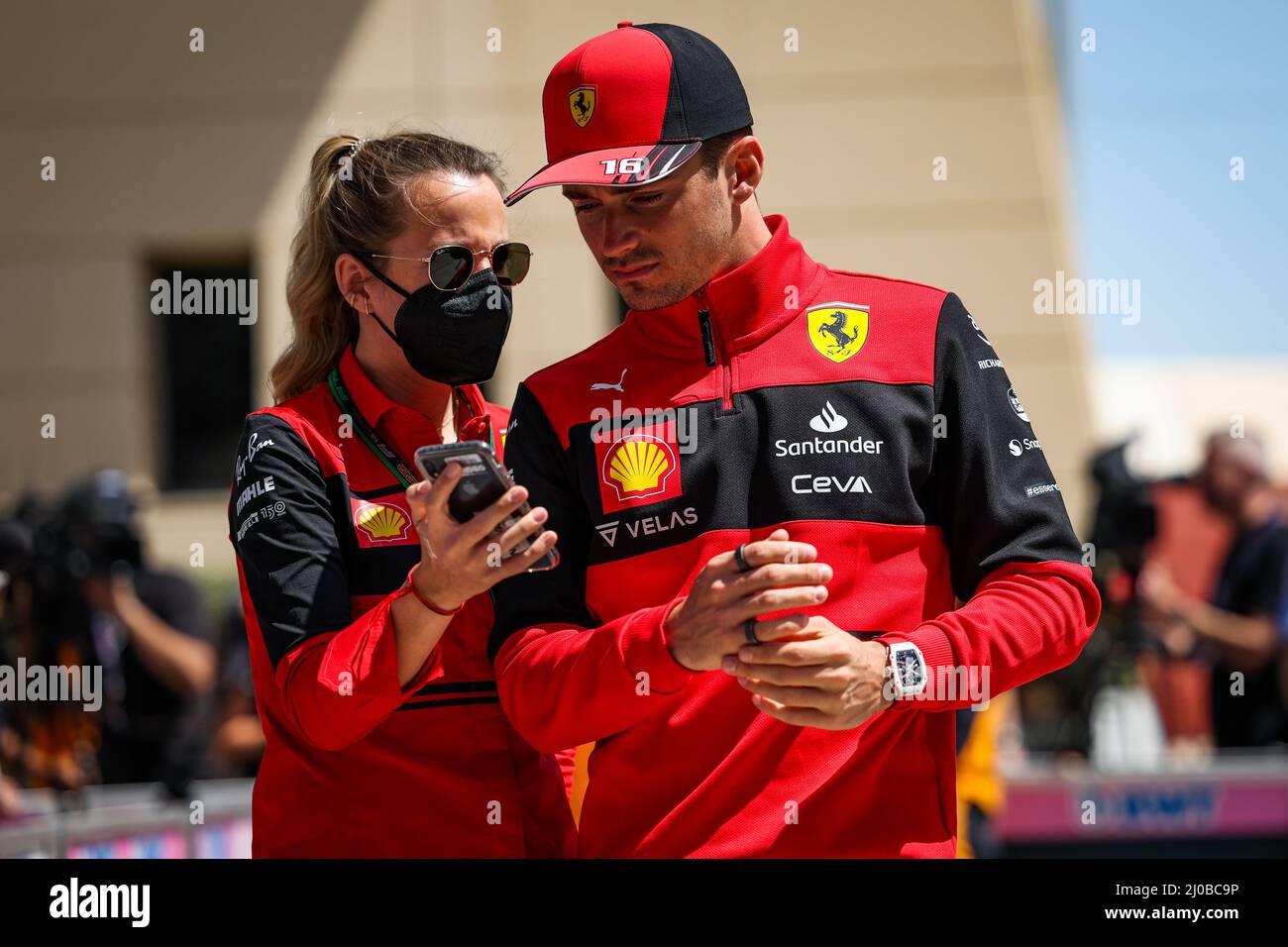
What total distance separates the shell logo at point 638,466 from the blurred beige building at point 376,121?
20.0ft

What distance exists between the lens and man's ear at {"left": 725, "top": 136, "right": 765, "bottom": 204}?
206cm

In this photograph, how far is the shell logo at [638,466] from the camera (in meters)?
1.95

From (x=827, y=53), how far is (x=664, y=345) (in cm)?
683

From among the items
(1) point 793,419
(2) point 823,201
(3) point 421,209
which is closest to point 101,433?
(2) point 823,201

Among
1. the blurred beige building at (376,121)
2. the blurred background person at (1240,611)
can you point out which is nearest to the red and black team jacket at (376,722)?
the blurred background person at (1240,611)

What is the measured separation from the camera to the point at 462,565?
6.25 feet

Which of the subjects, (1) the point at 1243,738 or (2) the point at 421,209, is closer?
(2) the point at 421,209

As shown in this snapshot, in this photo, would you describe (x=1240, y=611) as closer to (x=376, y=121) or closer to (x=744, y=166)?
(x=376, y=121)

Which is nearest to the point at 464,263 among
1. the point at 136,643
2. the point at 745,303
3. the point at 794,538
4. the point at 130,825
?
the point at 745,303
